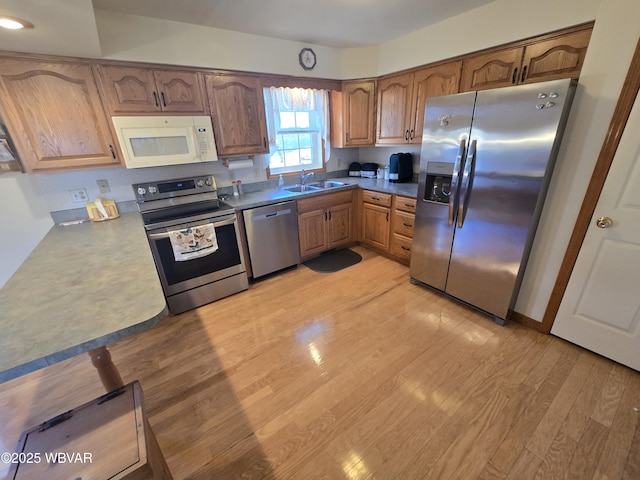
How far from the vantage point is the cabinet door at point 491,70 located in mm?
2168

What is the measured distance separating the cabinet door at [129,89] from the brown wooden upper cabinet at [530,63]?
275 cm

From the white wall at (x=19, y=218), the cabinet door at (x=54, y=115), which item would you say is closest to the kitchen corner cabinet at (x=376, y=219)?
the cabinet door at (x=54, y=115)

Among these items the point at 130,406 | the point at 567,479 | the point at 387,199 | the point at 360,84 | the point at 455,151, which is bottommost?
the point at 567,479

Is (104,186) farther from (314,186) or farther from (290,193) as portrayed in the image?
(314,186)

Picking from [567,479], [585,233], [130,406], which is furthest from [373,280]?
[130,406]

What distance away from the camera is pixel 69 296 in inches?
43.6

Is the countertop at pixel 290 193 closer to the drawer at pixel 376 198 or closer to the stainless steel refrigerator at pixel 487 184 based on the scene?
the drawer at pixel 376 198

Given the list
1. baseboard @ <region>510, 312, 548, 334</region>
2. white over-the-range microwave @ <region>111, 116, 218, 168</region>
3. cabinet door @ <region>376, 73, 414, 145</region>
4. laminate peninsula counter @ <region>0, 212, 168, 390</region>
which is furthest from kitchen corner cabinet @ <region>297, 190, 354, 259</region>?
baseboard @ <region>510, 312, 548, 334</region>

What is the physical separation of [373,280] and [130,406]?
233 centimetres

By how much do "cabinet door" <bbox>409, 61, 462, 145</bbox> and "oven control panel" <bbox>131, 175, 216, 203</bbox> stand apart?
7.39ft

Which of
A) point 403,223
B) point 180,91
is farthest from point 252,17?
point 403,223

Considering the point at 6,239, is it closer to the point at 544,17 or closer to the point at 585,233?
the point at 585,233

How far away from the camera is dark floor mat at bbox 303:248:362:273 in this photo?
3211 mm

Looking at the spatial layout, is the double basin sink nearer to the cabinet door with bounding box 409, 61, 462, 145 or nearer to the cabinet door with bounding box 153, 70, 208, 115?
the cabinet door with bounding box 409, 61, 462, 145
